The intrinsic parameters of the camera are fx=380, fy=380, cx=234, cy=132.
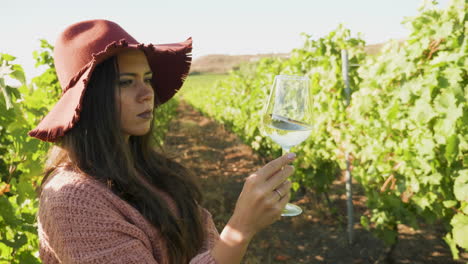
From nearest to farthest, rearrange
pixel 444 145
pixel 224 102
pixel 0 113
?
pixel 0 113
pixel 444 145
pixel 224 102

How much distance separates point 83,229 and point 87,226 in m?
A: 0.01

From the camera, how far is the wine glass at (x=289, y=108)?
1.21 meters

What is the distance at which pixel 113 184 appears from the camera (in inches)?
55.9

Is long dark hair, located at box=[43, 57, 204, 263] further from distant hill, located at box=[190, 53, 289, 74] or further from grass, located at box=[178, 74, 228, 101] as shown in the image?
distant hill, located at box=[190, 53, 289, 74]

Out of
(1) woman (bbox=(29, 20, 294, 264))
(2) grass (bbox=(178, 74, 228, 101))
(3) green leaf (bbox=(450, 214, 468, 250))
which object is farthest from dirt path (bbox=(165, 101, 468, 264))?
(2) grass (bbox=(178, 74, 228, 101))

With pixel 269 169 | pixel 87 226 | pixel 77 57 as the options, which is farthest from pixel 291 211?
pixel 77 57

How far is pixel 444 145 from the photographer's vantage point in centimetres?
284

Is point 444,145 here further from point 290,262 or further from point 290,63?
point 290,63

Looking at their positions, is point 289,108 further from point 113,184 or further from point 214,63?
point 214,63

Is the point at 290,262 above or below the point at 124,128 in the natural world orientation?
below

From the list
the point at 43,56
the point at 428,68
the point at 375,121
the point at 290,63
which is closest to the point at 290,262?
the point at 375,121

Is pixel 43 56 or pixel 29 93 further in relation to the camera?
pixel 43 56

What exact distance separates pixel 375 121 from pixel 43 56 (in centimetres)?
400

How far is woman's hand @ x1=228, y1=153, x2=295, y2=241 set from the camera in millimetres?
1066
